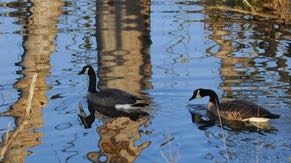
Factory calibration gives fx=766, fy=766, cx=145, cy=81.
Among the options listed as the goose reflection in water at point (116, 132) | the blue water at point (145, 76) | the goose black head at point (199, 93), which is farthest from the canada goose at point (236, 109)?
the goose reflection in water at point (116, 132)

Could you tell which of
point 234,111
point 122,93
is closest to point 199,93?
point 234,111

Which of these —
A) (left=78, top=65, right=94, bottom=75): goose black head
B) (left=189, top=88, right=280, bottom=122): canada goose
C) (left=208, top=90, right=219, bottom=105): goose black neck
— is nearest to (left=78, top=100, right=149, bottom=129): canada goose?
(left=78, top=65, right=94, bottom=75): goose black head

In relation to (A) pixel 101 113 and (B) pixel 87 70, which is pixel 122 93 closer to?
(A) pixel 101 113

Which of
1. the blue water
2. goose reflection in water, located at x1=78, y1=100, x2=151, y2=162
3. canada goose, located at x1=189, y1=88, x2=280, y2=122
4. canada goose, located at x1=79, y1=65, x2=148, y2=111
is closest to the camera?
goose reflection in water, located at x1=78, y1=100, x2=151, y2=162

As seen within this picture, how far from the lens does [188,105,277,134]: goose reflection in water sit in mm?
10332

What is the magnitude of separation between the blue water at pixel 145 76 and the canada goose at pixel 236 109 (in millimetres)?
183

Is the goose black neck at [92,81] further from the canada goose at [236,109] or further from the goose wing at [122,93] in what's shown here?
the canada goose at [236,109]

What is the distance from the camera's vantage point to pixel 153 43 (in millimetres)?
15109

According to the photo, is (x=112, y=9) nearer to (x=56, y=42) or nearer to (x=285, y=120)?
(x=56, y=42)

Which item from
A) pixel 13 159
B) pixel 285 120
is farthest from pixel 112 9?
pixel 13 159

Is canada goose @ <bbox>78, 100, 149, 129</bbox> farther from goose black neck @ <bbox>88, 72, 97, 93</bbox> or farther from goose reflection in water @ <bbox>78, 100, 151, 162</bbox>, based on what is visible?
goose black neck @ <bbox>88, 72, 97, 93</bbox>

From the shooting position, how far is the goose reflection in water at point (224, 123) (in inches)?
407

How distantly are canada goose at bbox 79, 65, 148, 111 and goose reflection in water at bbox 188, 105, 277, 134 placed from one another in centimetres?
79

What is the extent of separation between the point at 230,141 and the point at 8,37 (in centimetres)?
757
